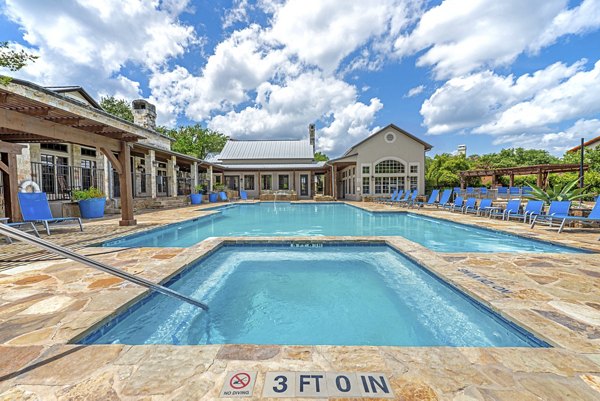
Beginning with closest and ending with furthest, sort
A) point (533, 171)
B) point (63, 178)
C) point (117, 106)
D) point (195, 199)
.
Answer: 1. point (63, 178)
2. point (195, 199)
3. point (533, 171)
4. point (117, 106)

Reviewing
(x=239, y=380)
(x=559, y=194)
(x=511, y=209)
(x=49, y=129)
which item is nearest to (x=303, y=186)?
(x=511, y=209)

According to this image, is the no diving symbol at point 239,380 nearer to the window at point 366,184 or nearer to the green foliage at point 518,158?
the window at point 366,184

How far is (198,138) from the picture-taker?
36156 mm

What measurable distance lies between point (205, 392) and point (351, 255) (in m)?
4.21

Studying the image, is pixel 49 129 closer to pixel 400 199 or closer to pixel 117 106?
pixel 400 199

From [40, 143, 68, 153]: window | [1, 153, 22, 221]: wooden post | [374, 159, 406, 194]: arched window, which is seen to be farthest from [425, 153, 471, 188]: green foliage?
[40, 143, 68, 153]: window

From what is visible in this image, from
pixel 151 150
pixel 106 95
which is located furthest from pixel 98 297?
pixel 106 95

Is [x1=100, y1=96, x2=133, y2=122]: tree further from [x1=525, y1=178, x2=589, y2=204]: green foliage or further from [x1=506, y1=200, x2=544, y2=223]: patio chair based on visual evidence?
[x1=525, y1=178, x2=589, y2=204]: green foliage

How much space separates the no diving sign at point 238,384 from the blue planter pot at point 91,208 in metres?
10.8

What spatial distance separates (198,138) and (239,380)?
1527 inches

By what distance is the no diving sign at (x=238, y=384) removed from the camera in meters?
1.40

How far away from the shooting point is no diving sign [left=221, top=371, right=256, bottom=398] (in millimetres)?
1397

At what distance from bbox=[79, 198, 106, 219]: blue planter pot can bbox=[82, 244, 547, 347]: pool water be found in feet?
25.1

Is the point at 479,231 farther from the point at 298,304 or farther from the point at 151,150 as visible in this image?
the point at 151,150
